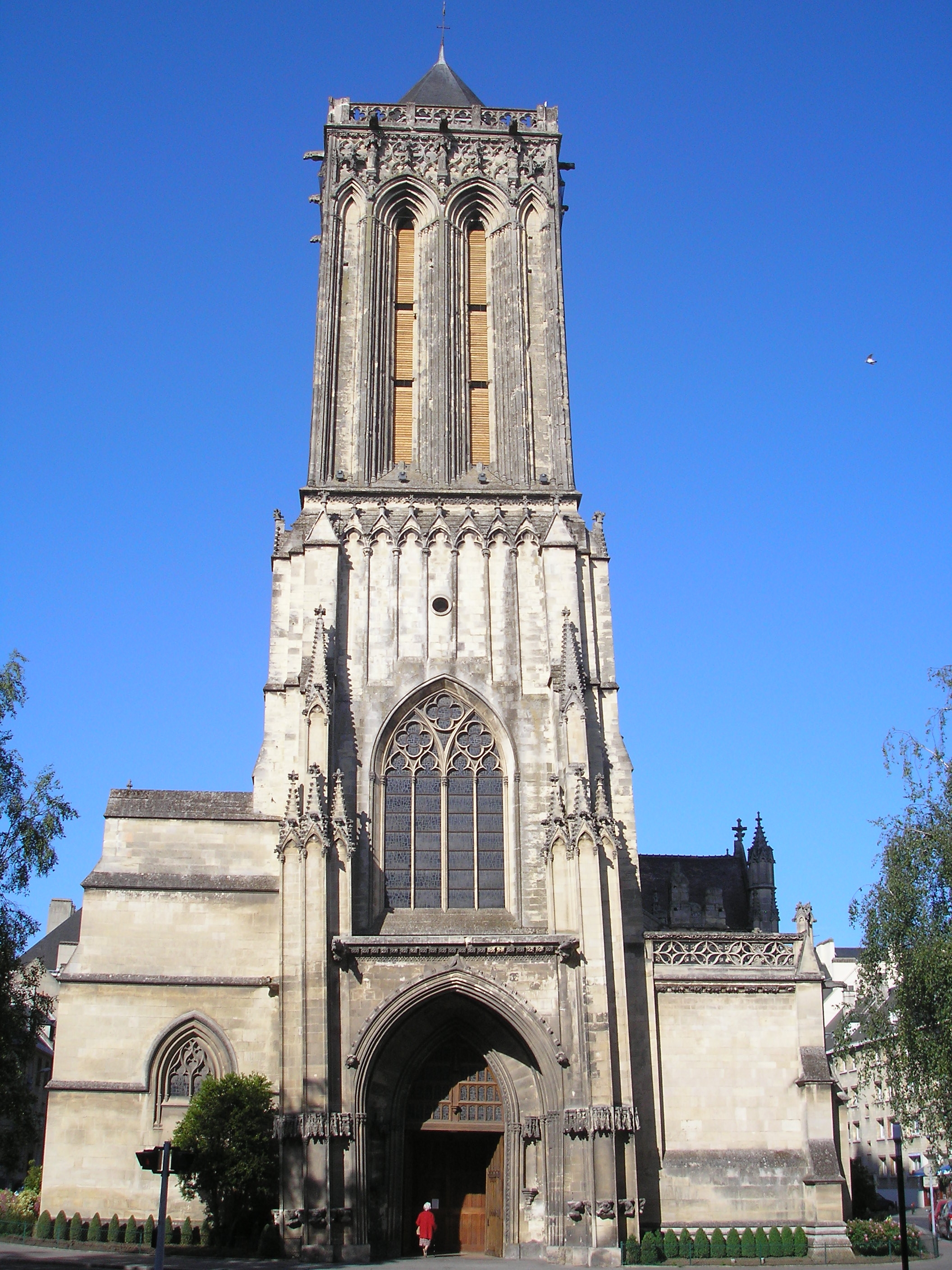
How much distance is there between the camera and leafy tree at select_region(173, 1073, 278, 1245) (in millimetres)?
21094

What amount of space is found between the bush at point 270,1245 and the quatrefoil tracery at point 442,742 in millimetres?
8812

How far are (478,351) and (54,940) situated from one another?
110 ft

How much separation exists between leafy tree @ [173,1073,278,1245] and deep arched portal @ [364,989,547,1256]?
1832mm

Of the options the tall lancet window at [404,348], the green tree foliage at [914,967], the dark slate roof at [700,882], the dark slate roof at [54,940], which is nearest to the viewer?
the green tree foliage at [914,967]

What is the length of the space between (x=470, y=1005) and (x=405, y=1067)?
1.64 meters

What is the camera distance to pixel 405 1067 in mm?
23297

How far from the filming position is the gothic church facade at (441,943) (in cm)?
2238

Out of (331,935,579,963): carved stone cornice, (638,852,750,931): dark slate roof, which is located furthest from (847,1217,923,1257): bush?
(638,852,750,931): dark slate roof

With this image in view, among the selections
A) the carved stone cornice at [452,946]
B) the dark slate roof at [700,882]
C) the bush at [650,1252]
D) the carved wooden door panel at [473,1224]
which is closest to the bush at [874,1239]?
the bush at [650,1252]

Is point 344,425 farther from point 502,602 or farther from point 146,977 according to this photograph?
point 146,977

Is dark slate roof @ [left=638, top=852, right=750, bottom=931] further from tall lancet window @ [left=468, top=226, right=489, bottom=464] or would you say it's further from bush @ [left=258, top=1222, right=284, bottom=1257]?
bush @ [left=258, top=1222, right=284, bottom=1257]

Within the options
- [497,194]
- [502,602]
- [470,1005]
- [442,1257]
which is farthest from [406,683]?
[497,194]

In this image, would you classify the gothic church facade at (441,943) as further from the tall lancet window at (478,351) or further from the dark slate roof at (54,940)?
the dark slate roof at (54,940)

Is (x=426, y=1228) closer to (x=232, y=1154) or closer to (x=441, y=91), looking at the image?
(x=232, y=1154)
